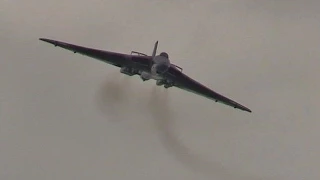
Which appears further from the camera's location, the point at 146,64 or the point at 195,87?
the point at 195,87

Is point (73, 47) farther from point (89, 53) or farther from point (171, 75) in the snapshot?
point (171, 75)

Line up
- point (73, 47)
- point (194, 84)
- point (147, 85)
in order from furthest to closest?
point (147, 85)
point (194, 84)
point (73, 47)

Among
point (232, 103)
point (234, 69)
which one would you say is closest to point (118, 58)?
point (232, 103)

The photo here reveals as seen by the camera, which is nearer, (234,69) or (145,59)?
(145,59)

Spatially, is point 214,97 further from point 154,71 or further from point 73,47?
point 73,47

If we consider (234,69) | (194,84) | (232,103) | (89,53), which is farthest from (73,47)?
(234,69)

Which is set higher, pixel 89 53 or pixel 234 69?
pixel 234 69

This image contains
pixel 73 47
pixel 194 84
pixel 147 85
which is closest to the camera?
pixel 73 47

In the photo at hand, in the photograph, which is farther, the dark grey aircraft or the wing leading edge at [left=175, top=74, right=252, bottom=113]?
the wing leading edge at [left=175, top=74, right=252, bottom=113]

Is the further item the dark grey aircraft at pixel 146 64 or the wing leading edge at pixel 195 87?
the wing leading edge at pixel 195 87
